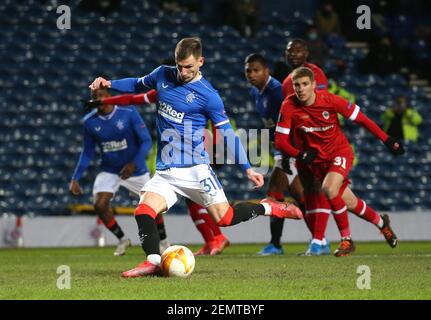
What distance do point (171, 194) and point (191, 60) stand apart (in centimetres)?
106

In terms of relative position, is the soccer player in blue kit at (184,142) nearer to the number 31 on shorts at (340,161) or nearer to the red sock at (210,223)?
the number 31 on shorts at (340,161)

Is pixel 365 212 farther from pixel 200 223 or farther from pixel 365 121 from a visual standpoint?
→ pixel 200 223

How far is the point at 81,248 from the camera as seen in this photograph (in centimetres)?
1348

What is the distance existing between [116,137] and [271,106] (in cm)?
199

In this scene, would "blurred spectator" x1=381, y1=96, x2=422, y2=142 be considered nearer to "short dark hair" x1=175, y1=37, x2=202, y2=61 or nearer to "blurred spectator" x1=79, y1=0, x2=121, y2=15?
"blurred spectator" x1=79, y1=0, x2=121, y2=15

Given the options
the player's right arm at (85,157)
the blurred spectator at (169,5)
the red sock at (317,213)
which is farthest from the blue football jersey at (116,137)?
the blurred spectator at (169,5)

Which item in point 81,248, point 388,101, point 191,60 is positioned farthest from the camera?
point 388,101

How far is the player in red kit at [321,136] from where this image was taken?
372 inches

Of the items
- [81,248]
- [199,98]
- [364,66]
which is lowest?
[81,248]

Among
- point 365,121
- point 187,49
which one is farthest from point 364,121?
point 187,49

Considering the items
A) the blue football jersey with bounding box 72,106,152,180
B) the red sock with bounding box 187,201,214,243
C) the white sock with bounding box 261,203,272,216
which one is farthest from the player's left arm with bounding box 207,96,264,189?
the blue football jersey with bounding box 72,106,152,180
